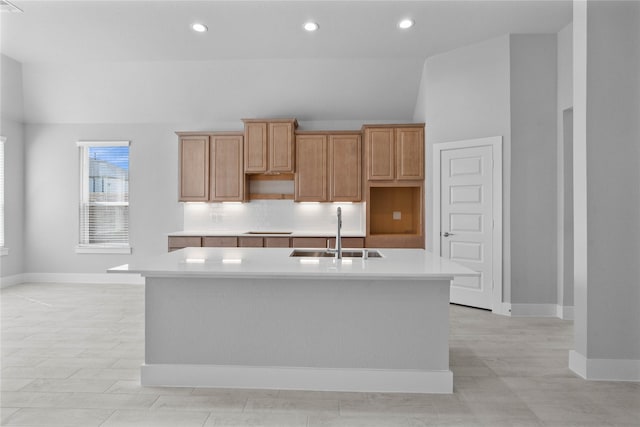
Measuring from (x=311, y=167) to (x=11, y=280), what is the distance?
5117mm

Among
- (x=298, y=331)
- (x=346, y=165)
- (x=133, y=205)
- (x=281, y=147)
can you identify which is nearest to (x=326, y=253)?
(x=298, y=331)

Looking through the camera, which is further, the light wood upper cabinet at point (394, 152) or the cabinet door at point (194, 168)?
the cabinet door at point (194, 168)

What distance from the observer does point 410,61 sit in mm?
5480

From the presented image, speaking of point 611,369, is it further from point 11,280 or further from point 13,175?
point 13,175

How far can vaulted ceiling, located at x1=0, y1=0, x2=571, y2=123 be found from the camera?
4.34 metres

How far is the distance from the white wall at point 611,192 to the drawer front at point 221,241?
426 cm

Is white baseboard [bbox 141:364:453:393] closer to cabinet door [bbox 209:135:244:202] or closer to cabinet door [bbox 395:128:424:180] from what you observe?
cabinet door [bbox 395:128:424:180]

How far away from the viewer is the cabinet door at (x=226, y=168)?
604 centimetres

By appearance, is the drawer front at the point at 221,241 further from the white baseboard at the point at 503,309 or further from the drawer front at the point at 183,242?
the white baseboard at the point at 503,309

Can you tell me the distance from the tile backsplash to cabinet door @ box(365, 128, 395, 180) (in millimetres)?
989

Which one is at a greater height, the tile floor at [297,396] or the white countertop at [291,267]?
the white countertop at [291,267]

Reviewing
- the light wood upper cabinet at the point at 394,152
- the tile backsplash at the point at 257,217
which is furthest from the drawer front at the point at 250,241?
the light wood upper cabinet at the point at 394,152

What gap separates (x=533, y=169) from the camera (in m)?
4.68

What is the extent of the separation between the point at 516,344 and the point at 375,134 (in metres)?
3.31
